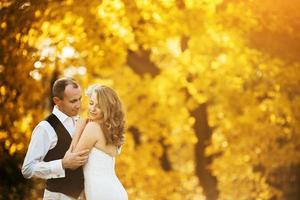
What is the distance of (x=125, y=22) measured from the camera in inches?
535

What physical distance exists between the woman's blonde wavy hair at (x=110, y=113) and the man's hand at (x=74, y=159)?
0.19 m

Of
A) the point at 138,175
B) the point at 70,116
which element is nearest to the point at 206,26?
the point at 138,175

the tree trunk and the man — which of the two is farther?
the tree trunk

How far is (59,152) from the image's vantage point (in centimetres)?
594

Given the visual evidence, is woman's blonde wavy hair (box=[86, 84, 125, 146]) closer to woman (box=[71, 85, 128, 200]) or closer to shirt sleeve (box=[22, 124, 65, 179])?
woman (box=[71, 85, 128, 200])

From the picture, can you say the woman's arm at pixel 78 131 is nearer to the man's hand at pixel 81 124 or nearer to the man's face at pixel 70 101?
the man's hand at pixel 81 124

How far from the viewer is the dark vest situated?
5.82 meters

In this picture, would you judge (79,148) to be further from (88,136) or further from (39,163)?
(39,163)

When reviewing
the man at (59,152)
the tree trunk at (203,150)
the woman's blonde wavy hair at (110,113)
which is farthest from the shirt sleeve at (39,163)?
the tree trunk at (203,150)

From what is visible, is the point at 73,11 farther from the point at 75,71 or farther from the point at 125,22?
the point at 75,71

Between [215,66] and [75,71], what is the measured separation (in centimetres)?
300

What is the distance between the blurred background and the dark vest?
142 inches

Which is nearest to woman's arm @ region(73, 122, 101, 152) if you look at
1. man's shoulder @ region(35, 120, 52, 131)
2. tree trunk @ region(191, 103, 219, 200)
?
man's shoulder @ region(35, 120, 52, 131)

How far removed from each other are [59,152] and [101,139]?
0.42m
